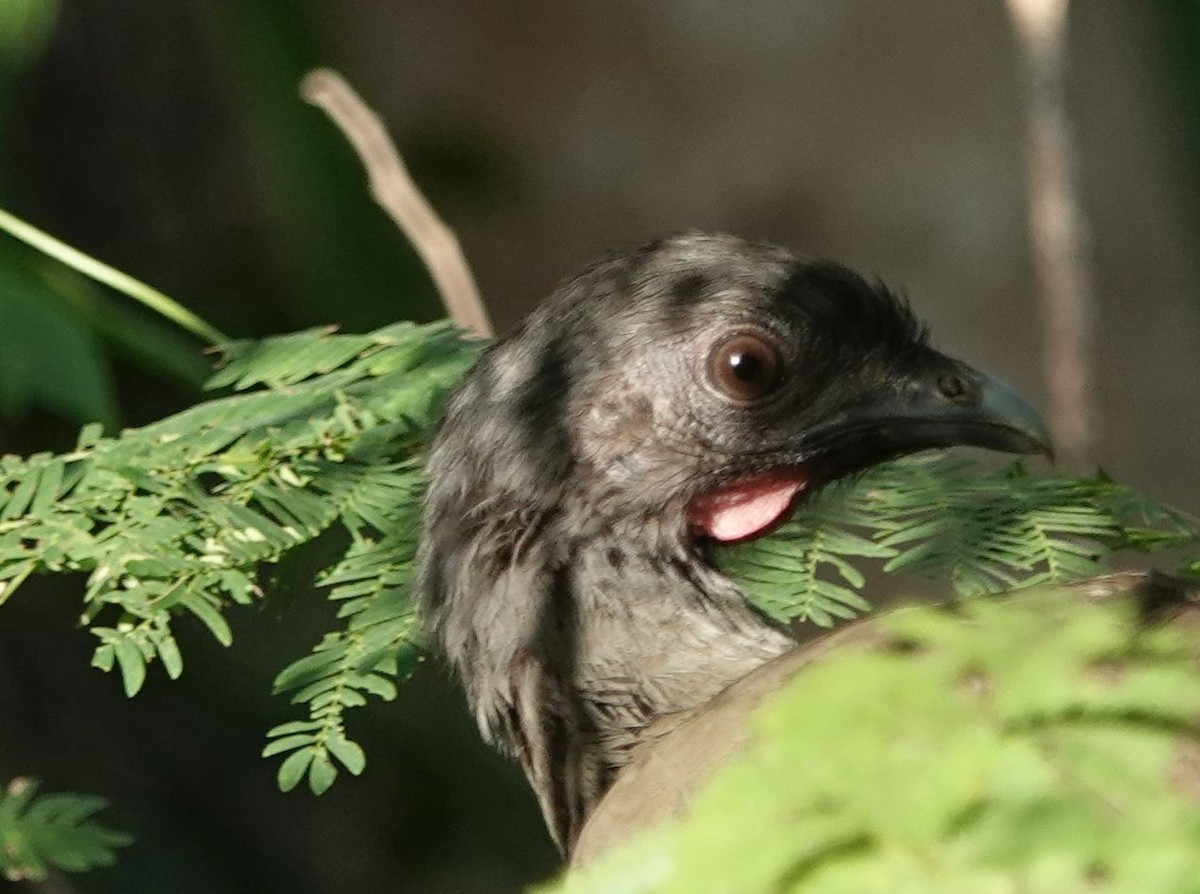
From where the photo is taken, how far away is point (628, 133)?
6480 millimetres

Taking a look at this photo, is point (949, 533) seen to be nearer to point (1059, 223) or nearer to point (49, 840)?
point (1059, 223)

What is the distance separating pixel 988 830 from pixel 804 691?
0.18 metres

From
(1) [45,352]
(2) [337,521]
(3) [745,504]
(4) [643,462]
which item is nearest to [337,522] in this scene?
(2) [337,521]

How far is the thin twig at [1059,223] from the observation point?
8.72 feet

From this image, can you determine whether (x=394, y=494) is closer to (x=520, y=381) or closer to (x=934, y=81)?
(x=520, y=381)

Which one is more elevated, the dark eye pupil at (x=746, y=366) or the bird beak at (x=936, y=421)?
the dark eye pupil at (x=746, y=366)

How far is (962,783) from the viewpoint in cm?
105

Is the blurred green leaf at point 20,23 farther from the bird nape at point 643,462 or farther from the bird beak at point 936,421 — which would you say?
the bird beak at point 936,421

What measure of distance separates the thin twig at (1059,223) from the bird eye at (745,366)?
61cm

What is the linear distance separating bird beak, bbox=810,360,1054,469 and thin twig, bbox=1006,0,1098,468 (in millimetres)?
395

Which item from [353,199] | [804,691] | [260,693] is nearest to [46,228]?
[353,199]

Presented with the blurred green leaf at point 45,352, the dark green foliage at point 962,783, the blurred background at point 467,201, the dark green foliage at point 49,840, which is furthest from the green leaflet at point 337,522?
the dark green foliage at point 962,783

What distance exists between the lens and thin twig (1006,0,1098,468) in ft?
8.72

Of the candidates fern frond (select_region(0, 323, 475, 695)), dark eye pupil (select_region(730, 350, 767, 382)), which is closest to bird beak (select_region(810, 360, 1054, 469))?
dark eye pupil (select_region(730, 350, 767, 382))
